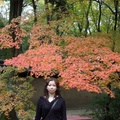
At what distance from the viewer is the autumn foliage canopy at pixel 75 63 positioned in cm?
518

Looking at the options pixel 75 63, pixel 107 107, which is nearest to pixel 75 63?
pixel 75 63

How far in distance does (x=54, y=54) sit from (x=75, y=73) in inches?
35.8

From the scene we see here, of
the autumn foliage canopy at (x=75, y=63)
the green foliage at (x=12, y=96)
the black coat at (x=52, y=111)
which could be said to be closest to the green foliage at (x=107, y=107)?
the green foliage at (x=12, y=96)

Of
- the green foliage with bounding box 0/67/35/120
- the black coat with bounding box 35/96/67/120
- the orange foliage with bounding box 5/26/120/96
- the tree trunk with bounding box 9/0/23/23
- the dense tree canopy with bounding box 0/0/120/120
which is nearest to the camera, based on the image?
the black coat with bounding box 35/96/67/120

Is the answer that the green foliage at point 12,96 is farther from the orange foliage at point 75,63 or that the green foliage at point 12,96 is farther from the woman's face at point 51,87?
the woman's face at point 51,87

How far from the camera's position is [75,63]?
5.52 m

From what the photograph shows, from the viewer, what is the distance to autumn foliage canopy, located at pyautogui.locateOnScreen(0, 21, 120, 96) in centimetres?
518

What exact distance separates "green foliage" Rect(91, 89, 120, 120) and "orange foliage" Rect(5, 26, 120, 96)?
3.75 metres

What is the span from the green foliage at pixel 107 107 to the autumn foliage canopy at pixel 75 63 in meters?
3.74

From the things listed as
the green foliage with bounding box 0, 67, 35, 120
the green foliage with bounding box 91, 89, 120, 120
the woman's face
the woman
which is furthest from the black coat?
the green foliage with bounding box 91, 89, 120, 120

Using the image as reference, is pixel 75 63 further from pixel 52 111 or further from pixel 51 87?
pixel 52 111

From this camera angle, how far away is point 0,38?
6.95 meters

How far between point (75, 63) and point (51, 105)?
1859 millimetres

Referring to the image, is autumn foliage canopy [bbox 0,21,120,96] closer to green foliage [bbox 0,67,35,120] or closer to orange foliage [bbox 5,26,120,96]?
orange foliage [bbox 5,26,120,96]
